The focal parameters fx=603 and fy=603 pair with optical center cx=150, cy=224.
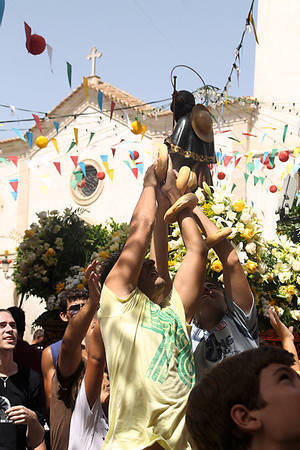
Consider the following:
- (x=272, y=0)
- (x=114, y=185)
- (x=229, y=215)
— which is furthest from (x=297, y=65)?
(x=229, y=215)

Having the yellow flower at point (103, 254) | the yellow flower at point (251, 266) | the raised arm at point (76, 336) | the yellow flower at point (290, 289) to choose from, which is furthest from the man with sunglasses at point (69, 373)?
the yellow flower at point (103, 254)

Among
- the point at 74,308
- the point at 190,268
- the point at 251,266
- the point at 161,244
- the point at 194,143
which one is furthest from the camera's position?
the point at 194,143

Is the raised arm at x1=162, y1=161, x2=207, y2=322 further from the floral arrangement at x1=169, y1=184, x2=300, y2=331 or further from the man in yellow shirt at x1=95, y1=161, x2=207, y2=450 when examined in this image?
the floral arrangement at x1=169, y1=184, x2=300, y2=331

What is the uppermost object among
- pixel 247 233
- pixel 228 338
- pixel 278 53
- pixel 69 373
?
pixel 278 53

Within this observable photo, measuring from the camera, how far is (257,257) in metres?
5.21

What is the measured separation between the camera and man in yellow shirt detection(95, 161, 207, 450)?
220 cm

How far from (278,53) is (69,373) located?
16367 mm

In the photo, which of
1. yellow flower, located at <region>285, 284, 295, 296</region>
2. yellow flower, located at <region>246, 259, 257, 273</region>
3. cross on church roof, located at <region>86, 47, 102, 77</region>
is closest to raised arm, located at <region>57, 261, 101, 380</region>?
yellow flower, located at <region>246, 259, 257, 273</region>

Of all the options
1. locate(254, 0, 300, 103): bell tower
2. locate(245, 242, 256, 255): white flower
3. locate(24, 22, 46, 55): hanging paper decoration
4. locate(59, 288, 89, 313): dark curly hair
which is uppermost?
locate(254, 0, 300, 103): bell tower

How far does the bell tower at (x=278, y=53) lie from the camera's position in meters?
17.5

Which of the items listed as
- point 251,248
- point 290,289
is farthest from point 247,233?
point 290,289

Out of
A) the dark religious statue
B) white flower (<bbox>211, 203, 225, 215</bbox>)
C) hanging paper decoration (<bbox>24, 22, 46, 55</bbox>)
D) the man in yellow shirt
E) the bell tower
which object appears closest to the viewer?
the man in yellow shirt

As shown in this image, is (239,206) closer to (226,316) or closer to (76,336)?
(226,316)

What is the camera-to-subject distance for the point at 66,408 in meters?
3.15
